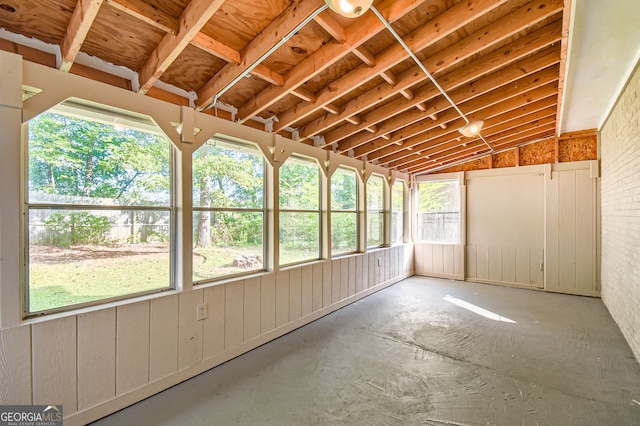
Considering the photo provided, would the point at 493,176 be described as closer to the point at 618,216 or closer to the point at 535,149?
the point at 535,149

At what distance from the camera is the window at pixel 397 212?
620 cm

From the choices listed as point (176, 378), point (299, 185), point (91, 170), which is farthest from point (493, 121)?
point (176, 378)

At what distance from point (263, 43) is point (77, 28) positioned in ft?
3.58

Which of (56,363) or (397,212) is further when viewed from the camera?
(397,212)

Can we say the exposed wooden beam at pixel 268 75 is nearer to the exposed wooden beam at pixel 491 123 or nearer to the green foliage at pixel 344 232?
the green foliage at pixel 344 232

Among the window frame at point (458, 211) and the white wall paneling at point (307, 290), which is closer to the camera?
the white wall paneling at point (307, 290)

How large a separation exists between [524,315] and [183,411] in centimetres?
440

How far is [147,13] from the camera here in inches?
66.5

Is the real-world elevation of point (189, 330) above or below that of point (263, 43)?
below

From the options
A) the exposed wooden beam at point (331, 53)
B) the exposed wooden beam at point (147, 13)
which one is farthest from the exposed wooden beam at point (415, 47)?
the exposed wooden beam at point (147, 13)

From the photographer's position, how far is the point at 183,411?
6.88ft

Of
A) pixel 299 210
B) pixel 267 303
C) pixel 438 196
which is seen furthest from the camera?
pixel 438 196

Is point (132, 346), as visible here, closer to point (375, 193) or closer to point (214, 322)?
point (214, 322)

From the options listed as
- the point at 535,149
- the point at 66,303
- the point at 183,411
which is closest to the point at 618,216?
the point at 535,149
